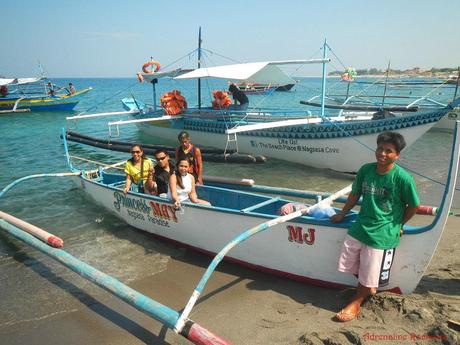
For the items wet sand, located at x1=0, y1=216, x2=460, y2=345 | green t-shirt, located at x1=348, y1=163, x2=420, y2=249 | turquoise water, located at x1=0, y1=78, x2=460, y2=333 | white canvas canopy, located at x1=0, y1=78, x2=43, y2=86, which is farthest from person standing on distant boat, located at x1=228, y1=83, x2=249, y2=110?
white canvas canopy, located at x1=0, y1=78, x2=43, y2=86

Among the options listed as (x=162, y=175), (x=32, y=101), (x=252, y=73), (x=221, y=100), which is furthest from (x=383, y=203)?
(x=32, y=101)

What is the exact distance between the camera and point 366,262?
13.1ft

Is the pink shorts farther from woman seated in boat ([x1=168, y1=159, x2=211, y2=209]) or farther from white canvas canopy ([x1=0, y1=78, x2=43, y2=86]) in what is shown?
white canvas canopy ([x1=0, y1=78, x2=43, y2=86])

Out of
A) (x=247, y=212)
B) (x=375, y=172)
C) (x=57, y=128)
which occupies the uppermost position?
(x=375, y=172)

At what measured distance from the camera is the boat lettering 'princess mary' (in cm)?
409

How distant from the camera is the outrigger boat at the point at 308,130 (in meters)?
11.1

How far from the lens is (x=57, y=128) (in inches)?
1016

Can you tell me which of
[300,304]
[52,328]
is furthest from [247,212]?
[52,328]

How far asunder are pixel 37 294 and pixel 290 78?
1093 cm

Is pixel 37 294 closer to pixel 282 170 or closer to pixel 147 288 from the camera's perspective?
pixel 147 288

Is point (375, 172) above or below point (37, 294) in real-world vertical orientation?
above

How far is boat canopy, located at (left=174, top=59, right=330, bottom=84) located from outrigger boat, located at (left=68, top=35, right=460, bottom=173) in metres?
0.05

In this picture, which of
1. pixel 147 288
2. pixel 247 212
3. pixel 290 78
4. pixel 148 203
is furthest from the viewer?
pixel 290 78

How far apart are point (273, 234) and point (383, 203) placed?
5.58ft
